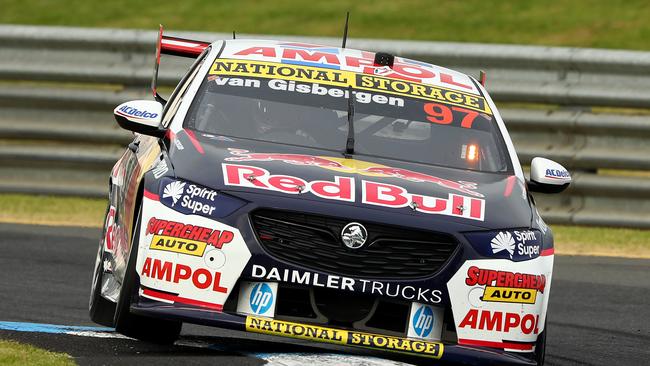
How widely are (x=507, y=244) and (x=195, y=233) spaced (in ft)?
4.28

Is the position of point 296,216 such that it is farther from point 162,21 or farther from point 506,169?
point 162,21

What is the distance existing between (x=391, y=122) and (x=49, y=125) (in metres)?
6.98

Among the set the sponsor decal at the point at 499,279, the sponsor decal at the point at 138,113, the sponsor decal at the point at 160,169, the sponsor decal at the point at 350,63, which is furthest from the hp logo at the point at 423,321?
the sponsor decal at the point at 350,63

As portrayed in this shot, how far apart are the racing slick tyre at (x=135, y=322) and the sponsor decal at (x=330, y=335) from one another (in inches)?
22.3

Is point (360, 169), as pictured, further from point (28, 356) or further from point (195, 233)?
point (28, 356)

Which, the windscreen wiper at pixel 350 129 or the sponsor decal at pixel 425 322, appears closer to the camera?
the sponsor decal at pixel 425 322

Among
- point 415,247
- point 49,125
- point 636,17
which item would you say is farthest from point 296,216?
point 636,17

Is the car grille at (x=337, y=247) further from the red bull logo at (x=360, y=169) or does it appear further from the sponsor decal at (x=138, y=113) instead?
the sponsor decal at (x=138, y=113)

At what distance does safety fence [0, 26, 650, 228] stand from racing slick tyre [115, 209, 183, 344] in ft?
20.2

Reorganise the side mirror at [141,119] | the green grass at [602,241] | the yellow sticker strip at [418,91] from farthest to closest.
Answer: the green grass at [602,241] < the yellow sticker strip at [418,91] < the side mirror at [141,119]

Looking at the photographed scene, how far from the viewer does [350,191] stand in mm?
6609

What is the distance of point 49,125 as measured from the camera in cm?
1417

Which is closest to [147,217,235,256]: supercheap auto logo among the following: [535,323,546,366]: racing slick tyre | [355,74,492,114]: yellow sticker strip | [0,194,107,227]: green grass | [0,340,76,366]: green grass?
[0,340,76,366]: green grass

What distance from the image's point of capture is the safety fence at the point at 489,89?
1305 centimetres
